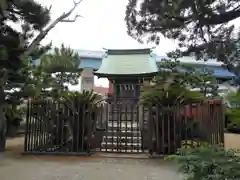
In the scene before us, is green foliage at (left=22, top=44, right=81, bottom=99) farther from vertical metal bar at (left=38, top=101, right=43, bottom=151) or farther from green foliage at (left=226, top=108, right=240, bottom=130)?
green foliage at (left=226, top=108, right=240, bottom=130)

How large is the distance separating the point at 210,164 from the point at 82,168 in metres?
4.13

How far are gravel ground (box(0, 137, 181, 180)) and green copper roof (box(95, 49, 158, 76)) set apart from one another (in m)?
9.63

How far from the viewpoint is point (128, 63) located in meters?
19.9

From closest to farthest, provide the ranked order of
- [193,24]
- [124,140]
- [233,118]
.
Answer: [193,24] < [124,140] < [233,118]

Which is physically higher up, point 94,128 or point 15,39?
point 15,39

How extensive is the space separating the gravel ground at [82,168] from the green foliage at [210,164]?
2416 mm

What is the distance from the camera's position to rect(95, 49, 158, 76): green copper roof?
1820 centimetres

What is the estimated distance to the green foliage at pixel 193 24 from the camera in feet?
14.6

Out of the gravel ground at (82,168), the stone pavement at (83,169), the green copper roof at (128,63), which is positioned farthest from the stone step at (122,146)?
the green copper roof at (128,63)

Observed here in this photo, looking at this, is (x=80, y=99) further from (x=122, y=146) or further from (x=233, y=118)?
(x=233, y=118)

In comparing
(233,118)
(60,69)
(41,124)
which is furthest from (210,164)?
(233,118)

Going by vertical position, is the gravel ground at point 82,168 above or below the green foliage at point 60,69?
below

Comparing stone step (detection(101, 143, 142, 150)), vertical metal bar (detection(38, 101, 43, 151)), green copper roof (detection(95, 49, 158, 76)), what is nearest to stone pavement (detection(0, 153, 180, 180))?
vertical metal bar (detection(38, 101, 43, 151))

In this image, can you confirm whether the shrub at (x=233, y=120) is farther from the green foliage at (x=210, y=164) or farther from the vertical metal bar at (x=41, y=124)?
the green foliage at (x=210, y=164)
